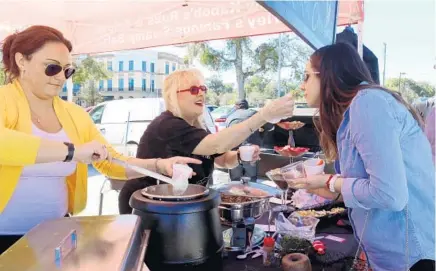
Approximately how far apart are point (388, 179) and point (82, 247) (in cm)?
95

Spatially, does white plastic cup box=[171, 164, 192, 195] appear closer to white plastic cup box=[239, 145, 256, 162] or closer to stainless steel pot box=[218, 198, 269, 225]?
stainless steel pot box=[218, 198, 269, 225]

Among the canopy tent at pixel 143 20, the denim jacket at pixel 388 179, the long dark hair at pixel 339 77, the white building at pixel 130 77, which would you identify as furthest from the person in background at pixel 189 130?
the white building at pixel 130 77

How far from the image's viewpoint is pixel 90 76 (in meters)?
23.0

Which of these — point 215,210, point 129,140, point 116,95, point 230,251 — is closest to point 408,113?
point 215,210

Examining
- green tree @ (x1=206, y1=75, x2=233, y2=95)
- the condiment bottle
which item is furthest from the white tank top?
green tree @ (x1=206, y1=75, x2=233, y2=95)

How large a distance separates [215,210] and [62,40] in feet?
3.44

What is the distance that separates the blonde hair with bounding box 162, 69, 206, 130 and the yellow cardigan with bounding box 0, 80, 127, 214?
0.58 metres

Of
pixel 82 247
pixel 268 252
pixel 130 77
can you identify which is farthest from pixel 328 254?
pixel 130 77

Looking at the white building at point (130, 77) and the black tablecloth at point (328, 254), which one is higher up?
the white building at point (130, 77)

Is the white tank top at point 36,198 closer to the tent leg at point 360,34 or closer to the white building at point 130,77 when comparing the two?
the tent leg at point 360,34

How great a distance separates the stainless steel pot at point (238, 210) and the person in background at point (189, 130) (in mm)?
533

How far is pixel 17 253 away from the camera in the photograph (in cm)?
101

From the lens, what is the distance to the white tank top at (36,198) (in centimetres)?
152

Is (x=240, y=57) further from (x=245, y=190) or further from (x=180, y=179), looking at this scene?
(x=180, y=179)
